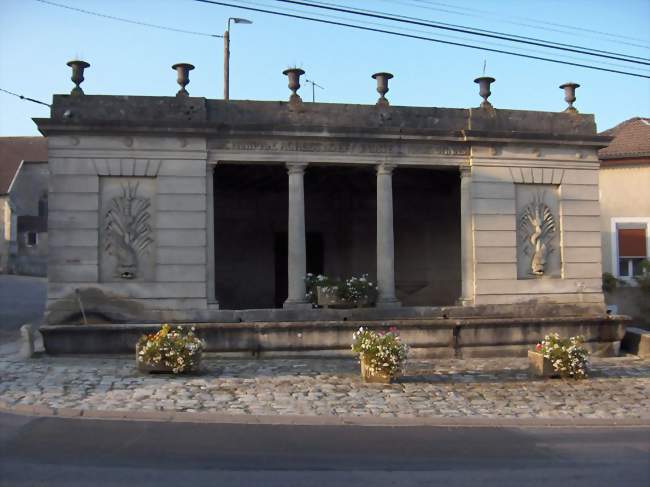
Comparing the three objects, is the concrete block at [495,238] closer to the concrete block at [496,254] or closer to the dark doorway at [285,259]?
the concrete block at [496,254]

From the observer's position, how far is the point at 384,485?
20.1 feet

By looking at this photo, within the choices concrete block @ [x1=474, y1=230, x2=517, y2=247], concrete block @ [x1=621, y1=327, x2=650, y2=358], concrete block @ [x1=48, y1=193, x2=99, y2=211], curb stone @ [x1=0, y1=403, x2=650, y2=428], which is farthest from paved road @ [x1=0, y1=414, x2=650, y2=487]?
concrete block @ [x1=474, y1=230, x2=517, y2=247]

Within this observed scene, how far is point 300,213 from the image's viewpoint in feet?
50.3

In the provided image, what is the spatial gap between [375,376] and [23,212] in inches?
1527

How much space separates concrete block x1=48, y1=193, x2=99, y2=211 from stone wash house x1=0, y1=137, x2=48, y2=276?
104 feet

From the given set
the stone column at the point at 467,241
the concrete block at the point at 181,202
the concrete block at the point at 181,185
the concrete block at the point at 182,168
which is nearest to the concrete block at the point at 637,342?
the stone column at the point at 467,241

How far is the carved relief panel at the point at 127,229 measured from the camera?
14.4 metres

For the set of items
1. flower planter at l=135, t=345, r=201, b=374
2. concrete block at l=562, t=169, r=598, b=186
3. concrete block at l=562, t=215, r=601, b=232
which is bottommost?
flower planter at l=135, t=345, r=201, b=374

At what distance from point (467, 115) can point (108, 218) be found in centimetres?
883

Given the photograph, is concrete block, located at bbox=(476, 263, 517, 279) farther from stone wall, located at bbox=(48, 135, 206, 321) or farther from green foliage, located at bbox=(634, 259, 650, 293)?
green foliage, located at bbox=(634, 259, 650, 293)

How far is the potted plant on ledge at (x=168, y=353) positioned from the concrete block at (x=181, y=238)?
3.13 metres

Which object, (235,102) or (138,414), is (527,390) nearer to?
(138,414)

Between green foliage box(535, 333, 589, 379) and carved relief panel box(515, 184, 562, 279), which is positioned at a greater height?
carved relief panel box(515, 184, 562, 279)

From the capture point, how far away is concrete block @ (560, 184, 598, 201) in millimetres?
16438
